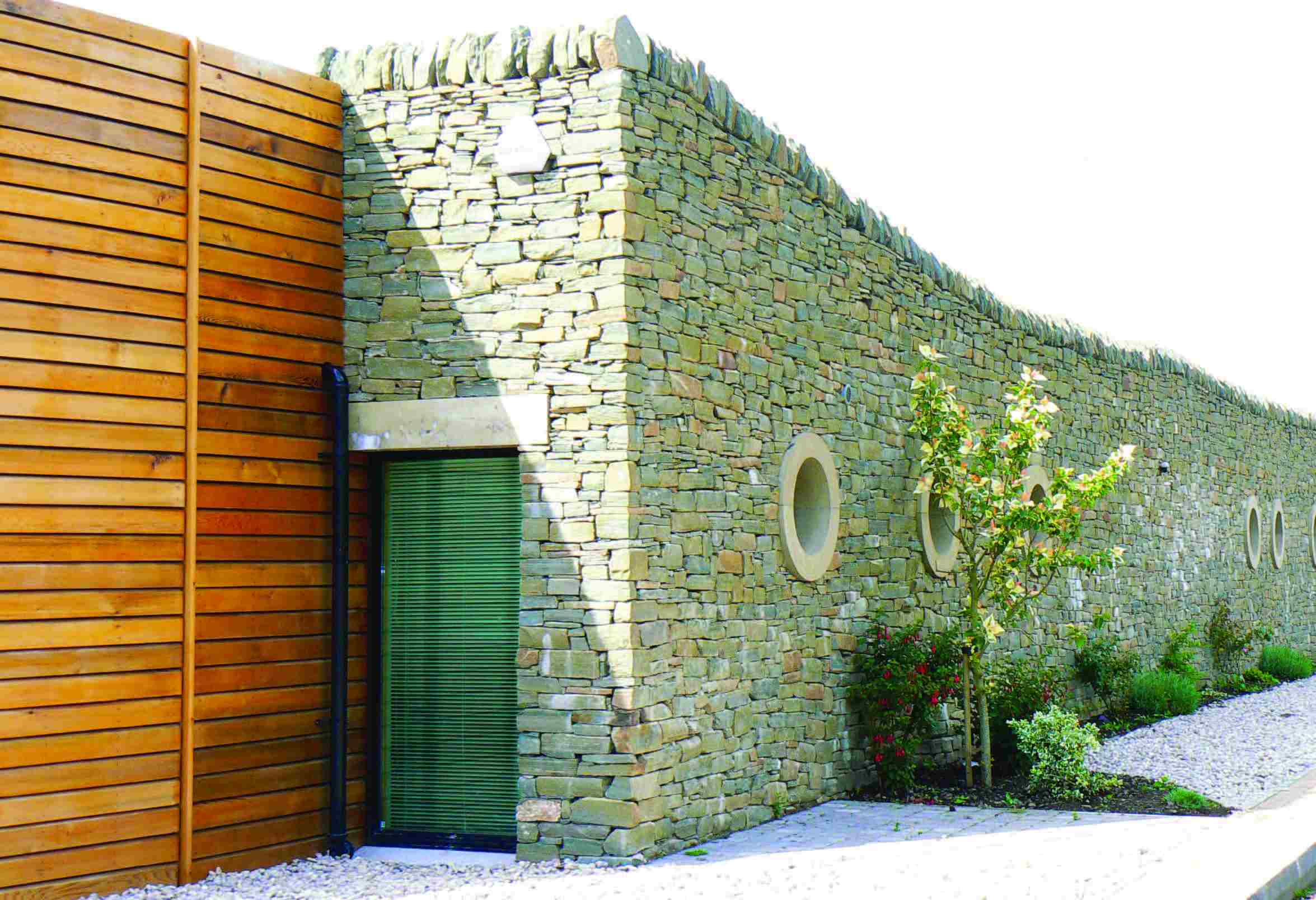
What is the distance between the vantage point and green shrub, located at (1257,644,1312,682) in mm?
17547

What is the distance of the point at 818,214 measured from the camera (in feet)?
31.1

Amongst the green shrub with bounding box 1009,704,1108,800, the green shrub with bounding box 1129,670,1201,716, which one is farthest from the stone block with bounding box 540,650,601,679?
the green shrub with bounding box 1129,670,1201,716

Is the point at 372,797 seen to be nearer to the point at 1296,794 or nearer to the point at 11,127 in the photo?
the point at 11,127

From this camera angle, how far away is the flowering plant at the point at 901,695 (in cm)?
904

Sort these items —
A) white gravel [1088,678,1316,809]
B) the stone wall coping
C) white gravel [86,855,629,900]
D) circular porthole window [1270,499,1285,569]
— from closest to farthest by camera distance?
1. white gravel [86,855,629,900]
2. the stone wall coping
3. white gravel [1088,678,1316,809]
4. circular porthole window [1270,499,1285,569]

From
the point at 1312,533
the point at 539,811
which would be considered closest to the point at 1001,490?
the point at 539,811

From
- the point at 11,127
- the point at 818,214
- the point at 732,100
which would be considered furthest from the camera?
the point at 818,214

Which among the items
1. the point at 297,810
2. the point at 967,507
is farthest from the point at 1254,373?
the point at 297,810

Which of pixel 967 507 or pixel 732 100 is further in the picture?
pixel 967 507

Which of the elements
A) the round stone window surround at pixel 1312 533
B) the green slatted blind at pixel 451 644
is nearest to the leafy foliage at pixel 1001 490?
the green slatted blind at pixel 451 644

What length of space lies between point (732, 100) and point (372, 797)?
4.77 metres

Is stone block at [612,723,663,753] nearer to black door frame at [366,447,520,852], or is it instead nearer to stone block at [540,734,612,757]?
stone block at [540,734,612,757]

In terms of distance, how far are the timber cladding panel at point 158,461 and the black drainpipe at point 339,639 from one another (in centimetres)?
9

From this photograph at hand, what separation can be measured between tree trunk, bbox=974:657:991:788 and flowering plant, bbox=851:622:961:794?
0.20m
